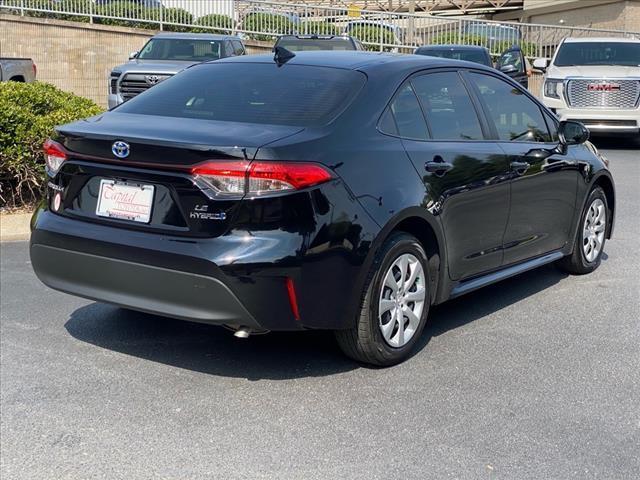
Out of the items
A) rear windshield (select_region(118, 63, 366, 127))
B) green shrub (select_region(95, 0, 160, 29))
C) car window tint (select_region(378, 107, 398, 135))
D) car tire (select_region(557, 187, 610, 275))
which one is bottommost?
car tire (select_region(557, 187, 610, 275))

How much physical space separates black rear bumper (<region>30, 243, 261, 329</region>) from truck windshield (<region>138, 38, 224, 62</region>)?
12.2 meters

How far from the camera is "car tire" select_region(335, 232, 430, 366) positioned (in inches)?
190

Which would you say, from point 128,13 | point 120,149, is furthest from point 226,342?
point 128,13

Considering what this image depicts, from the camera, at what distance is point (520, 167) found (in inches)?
237

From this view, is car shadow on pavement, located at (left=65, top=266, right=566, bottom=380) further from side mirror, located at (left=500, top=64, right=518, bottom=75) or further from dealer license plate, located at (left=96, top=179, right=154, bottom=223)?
side mirror, located at (left=500, top=64, right=518, bottom=75)

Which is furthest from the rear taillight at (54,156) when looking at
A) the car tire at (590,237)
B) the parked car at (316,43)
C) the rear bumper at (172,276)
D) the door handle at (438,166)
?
the parked car at (316,43)

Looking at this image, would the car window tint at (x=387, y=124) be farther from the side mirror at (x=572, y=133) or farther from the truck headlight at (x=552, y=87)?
the truck headlight at (x=552, y=87)

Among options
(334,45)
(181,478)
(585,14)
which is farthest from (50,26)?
(181,478)

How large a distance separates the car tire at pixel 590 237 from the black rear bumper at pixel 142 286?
134 inches

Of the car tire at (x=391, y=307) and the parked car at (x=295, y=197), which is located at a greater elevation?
the parked car at (x=295, y=197)

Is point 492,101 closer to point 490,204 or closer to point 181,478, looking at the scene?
point 490,204

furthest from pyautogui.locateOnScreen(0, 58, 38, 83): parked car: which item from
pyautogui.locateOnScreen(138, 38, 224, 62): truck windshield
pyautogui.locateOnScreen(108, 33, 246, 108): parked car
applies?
pyautogui.locateOnScreen(138, 38, 224, 62): truck windshield

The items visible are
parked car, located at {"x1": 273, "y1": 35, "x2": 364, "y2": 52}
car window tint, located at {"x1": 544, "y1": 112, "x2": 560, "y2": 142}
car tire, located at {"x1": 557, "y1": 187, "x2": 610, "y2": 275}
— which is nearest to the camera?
car window tint, located at {"x1": 544, "y1": 112, "x2": 560, "y2": 142}

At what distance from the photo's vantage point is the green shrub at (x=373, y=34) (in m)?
26.4
